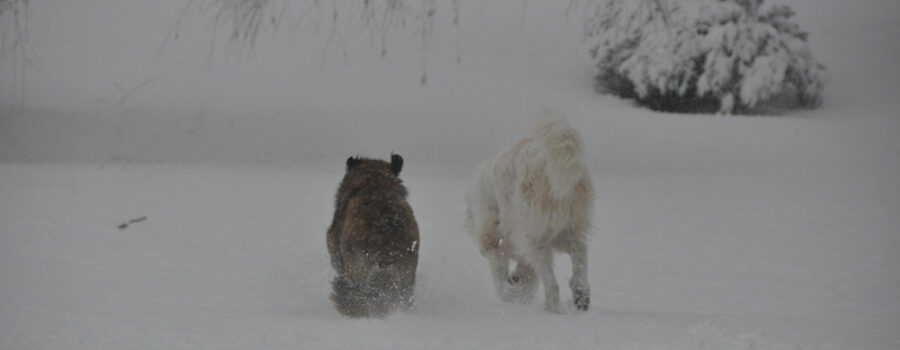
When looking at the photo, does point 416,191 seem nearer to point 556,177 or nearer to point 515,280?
point 515,280

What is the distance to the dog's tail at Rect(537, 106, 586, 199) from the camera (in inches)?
228

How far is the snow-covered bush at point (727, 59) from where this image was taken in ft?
62.4

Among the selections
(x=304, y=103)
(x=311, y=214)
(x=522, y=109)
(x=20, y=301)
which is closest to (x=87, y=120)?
(x=304, y=103)

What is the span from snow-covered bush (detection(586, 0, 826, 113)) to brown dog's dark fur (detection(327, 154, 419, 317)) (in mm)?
13615

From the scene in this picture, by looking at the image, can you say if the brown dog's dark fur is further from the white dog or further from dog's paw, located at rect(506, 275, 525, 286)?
dog's paw, located at rect(506, 275, 525, 286)

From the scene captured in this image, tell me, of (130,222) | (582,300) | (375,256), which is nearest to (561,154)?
(582,300)

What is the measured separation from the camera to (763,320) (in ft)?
20.6

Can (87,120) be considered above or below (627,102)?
below

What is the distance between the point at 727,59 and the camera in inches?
749

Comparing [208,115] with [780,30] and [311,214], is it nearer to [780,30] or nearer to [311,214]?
[311,214]

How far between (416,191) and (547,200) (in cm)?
890

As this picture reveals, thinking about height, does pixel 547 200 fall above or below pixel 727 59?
below

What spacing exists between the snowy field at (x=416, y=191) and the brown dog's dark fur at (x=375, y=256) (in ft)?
0.70

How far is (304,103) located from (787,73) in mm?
11934
